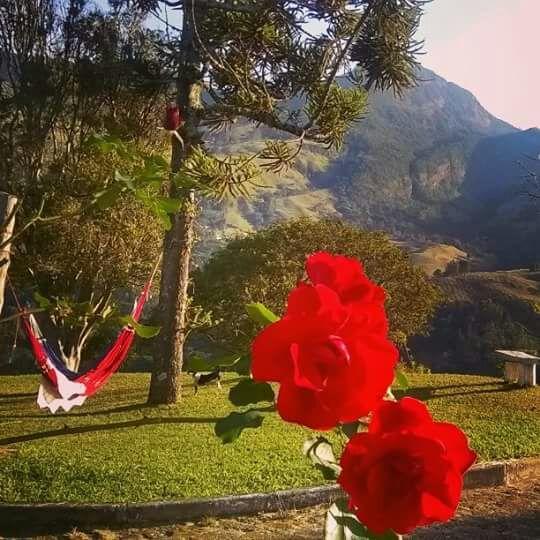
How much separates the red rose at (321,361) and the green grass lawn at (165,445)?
4307mm

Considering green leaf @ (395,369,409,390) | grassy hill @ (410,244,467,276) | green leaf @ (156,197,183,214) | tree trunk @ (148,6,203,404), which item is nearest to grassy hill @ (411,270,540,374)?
grassy hill @ (410,244,467,276)

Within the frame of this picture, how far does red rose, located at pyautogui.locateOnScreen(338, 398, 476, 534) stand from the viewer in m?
0.44

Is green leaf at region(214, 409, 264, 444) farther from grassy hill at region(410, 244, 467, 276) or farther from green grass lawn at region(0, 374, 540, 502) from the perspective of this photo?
grassy hill at region(410, 244, 467, 276)

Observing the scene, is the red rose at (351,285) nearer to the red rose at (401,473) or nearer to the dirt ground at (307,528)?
the red rose at (401,473)

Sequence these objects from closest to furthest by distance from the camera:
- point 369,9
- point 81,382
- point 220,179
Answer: point 81,382
point 220,179
point 369,9

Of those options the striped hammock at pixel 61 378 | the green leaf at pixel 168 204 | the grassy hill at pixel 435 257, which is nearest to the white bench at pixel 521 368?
the striped hammock at pixel 61 378

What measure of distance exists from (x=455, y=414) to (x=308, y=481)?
318 centimetres

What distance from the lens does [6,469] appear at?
16.0ft

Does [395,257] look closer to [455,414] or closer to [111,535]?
[455,414]

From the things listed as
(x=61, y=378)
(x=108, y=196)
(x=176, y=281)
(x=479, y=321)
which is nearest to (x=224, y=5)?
(x=176, y=281)

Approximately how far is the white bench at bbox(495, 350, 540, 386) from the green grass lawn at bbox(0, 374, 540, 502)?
1.47 ft

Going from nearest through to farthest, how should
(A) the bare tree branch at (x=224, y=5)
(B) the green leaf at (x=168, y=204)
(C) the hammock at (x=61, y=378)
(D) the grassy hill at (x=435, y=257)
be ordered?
1. (B) the green leaf at (x=168, y=204)
2. (C) the hammock at (x=61, y=378)
3. (A) the bare tree branch at (x=224, y=5)
4. (D) the grassy hill at (x=435, y=257)

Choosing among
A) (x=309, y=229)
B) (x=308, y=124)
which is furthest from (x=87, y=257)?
(x=309, y=229)

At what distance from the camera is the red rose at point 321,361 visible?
42 cm
